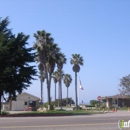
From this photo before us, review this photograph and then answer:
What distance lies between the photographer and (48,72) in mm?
55188

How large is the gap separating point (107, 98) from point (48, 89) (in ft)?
83.5

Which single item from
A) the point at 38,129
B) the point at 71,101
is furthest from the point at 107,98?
the point at 38,129

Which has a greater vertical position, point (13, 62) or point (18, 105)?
point (13, 62)

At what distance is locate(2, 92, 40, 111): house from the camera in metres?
58.6

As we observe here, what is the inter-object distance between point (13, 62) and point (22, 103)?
72.8 feet

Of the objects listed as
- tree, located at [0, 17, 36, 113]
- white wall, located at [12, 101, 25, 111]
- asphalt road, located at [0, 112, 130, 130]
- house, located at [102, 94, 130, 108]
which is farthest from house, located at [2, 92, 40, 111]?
asphalt road, located at [0, 112, 130, 130]

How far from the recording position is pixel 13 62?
3853cm

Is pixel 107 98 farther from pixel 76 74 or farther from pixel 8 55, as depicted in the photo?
pixel 8 55

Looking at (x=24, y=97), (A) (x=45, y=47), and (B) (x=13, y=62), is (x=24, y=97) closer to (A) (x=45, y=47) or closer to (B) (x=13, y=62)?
(A) (x=45, y=47)

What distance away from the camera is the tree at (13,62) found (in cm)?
3684

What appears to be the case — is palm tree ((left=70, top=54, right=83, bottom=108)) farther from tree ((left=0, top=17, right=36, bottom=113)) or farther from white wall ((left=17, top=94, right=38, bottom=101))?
tree ((left=0, top=17, right=36, bottom=113))

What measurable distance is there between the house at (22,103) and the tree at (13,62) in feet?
61.5

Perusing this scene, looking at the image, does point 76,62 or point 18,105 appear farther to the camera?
point 76,62

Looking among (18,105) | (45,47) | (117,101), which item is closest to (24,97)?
(18,105)
